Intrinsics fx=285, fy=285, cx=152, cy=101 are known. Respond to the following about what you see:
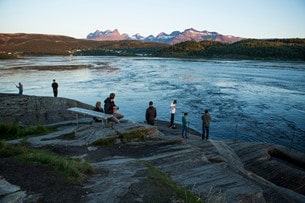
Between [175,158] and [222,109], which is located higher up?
[175,158]

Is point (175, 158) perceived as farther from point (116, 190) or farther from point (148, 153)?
point (116, 190)

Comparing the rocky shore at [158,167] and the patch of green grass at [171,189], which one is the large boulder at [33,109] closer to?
the rocky shore at [158,167]

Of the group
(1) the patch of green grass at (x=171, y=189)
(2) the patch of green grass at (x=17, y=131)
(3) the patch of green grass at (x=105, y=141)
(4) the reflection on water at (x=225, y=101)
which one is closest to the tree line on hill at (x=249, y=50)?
(4) the reflection on water at (x=225, y=101)

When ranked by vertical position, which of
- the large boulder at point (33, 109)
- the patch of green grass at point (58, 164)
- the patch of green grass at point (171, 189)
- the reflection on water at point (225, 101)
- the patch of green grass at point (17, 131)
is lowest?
the reflection on water at point (225, 101)

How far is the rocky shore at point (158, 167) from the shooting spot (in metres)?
7.80

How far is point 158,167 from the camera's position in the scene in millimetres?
11328

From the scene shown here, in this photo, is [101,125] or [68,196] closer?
[68,196]

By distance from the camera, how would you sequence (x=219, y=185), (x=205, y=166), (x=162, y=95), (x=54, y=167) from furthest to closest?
1. (x=162, y=95)
2. (x=205, y=166)
3. (x=219, y=185)
4. (x=54, y=167)

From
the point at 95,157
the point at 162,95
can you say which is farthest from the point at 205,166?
the point at 162,95

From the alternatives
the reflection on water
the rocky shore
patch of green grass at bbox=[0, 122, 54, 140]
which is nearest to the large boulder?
patch of green grass at bbox=[0, 122, 54, 140]

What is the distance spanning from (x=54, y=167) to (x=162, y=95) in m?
35.1

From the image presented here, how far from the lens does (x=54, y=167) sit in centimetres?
898

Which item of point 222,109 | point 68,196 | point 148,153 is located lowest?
point 222,109

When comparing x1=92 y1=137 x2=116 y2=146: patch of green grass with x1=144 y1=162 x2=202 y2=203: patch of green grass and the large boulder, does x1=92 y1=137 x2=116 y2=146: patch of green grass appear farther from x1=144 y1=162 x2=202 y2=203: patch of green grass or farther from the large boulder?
the large boulder
